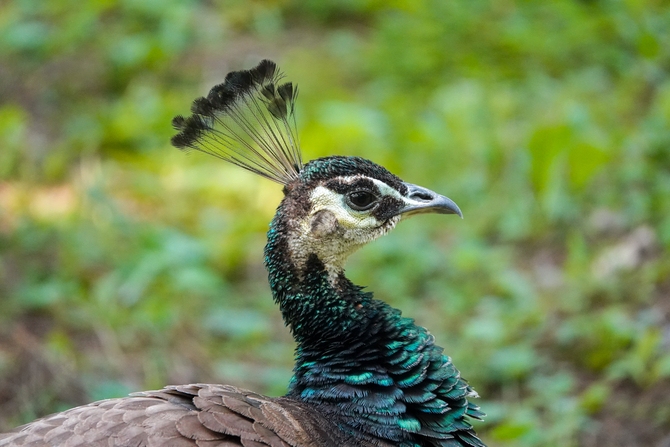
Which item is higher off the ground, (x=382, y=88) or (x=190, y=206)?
(x=382, y=88)

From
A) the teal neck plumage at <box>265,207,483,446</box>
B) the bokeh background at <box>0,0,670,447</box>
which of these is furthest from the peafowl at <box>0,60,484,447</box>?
the bokeh background at <box>0,0,670,447</box>

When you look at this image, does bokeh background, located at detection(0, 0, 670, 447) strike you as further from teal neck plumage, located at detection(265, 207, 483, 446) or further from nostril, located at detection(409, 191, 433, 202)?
nostril, located at detection(409, 191, 433, 202)

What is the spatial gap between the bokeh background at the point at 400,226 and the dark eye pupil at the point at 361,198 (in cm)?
128

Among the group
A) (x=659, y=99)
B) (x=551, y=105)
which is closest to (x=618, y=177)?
(x=659, y=99)

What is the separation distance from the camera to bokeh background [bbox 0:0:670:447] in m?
3.40

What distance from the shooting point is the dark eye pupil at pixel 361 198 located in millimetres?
2244

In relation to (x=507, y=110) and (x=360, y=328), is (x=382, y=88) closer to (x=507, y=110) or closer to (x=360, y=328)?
(x=507, y=110)

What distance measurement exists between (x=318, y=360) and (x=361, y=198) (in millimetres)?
550

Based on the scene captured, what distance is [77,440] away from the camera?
1.81 meters

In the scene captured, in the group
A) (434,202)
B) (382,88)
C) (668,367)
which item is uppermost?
(382,88)

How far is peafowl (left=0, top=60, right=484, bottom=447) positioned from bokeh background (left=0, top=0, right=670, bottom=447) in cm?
103

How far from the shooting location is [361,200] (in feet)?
7.41

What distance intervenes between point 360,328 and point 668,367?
1685 millimetres

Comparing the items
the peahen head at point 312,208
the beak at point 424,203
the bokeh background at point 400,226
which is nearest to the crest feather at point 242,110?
→ the peahen head at point 312,208
